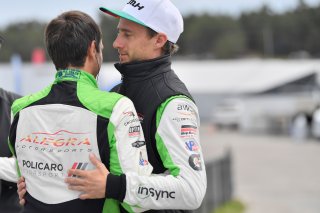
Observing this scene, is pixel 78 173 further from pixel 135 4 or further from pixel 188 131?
pixel 135 4

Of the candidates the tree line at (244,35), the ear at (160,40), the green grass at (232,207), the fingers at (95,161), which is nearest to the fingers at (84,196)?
the fingers at (95,161)

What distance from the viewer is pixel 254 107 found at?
113 feet

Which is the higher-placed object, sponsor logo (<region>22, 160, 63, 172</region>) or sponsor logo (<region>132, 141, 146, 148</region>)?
sponsor logo (<region>132, 141, 146, 148</region>)

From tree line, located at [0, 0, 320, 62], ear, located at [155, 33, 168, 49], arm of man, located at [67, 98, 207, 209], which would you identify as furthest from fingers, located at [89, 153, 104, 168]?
tree line, located at [0, 0, 320, 62]

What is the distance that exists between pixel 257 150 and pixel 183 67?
2598 centimetres

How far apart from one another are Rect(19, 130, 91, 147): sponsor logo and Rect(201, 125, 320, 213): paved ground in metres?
7.71

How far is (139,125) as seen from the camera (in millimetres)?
2125

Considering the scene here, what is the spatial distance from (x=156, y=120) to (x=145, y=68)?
243 mm

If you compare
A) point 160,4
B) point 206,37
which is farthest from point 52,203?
point 206,37

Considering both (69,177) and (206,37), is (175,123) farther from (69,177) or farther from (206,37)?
(206,37)

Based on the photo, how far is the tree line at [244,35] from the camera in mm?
85562

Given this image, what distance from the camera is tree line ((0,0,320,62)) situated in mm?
85562

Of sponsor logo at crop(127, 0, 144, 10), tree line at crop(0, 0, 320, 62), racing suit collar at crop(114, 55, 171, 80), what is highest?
sponsor logo at crop(127, 0, 144, 10)

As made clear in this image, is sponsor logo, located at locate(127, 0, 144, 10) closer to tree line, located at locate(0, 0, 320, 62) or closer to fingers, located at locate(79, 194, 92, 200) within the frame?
fingers, located at locate(79, 194, 92, 200)
